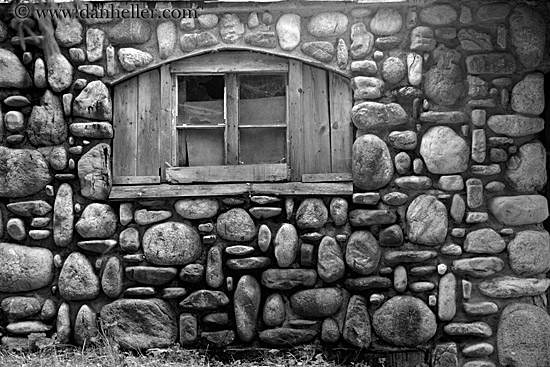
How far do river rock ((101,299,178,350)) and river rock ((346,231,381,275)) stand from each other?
4.93ft

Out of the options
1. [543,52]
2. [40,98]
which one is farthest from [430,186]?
[40,98]

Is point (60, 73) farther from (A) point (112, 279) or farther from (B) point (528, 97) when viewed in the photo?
(B) point (528, 97)

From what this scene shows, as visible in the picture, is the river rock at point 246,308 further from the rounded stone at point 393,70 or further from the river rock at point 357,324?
the rounded stone at point 393,70

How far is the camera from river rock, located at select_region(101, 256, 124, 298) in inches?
217

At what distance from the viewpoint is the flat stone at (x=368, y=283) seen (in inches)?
214

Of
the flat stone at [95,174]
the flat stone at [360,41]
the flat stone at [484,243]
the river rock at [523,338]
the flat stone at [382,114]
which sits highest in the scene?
the flat stone at [360,41]

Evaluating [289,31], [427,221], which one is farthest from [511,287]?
[289,31]

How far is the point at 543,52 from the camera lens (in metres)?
5.56

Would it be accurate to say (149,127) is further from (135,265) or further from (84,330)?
(84,330)

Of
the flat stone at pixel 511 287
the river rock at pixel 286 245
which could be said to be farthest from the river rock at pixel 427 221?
the river rock at pixel 286 245

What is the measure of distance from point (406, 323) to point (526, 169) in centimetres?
156

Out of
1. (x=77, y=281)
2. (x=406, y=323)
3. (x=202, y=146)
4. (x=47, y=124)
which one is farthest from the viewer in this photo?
(x=202, y=146)

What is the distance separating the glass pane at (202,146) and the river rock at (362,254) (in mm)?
1274

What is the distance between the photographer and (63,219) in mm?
5570
